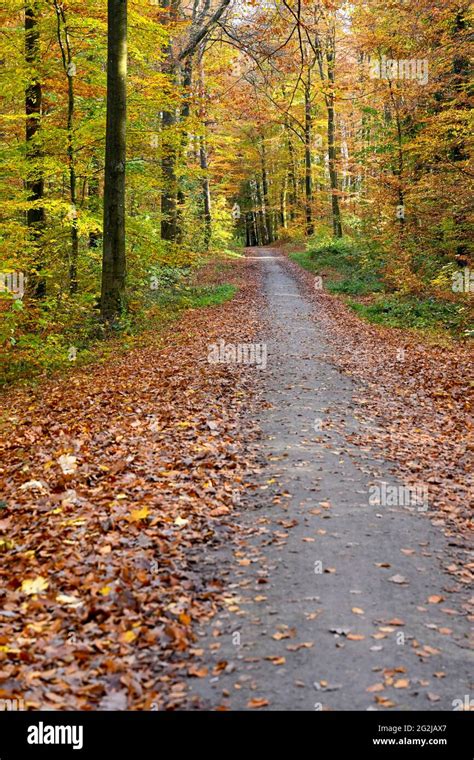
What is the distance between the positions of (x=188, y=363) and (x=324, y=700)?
9.64 m

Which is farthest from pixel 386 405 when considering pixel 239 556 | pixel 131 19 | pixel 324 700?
pixel 131 19

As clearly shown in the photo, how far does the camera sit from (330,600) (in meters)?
5.21

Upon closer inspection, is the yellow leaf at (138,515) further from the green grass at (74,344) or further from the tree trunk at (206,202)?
the tree trunk at (206,202)

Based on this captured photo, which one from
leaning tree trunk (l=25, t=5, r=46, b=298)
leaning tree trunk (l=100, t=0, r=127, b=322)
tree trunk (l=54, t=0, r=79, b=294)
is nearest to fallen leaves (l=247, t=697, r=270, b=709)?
leaning tree trunk (l=100, t=0, r=127, b=322)

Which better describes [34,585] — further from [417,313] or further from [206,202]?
[206,202]

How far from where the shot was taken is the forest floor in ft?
14.2

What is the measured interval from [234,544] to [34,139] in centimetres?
1307

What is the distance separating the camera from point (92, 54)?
54.7 feet

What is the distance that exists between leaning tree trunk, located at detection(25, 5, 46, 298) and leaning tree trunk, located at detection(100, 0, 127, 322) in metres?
1.77

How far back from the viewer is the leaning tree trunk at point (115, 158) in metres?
13.8

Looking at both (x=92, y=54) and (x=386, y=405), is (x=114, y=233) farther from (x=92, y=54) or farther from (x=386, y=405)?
(x=386, y=405)

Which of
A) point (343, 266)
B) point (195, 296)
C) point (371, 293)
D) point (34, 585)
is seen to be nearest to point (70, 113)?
point (195, 296)

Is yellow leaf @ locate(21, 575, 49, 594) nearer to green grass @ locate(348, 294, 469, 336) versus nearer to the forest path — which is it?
the forest path
